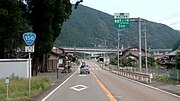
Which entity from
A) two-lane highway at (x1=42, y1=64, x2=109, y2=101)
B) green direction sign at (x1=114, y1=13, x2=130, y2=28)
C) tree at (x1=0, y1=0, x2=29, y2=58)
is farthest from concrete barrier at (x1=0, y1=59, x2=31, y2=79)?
green direction sign at (x1=114, y1=13, x2=130, y2=28)

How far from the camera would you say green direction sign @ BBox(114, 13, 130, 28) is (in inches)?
1556

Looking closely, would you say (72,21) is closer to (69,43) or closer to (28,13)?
(69,43)

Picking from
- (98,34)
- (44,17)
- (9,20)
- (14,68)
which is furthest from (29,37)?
(98,34)

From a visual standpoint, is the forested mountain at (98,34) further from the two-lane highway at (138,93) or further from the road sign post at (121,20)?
the two-lane highway at (138,93)

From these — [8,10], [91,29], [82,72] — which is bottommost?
[82,72]

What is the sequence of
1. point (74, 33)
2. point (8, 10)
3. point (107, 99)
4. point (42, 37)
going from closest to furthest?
point (107, 99) → point (8, 10) → point (42, 37) → point (74, 33)

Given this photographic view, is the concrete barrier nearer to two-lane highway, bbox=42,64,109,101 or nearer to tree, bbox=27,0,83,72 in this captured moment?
tree, bbox=27,0,83,72

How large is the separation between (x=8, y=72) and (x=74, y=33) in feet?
430

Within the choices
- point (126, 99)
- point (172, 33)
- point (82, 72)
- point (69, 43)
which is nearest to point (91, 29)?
point (69, 43)

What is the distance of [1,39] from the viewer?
37.5 meters

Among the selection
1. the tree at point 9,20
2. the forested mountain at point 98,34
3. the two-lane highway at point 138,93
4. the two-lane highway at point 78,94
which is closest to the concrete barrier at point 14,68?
the tree at point 9,20

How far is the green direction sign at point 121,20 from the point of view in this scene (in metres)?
39.5

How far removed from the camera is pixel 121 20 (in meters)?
39.7

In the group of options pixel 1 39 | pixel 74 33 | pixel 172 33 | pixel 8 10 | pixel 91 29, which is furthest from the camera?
pixel 91 29
